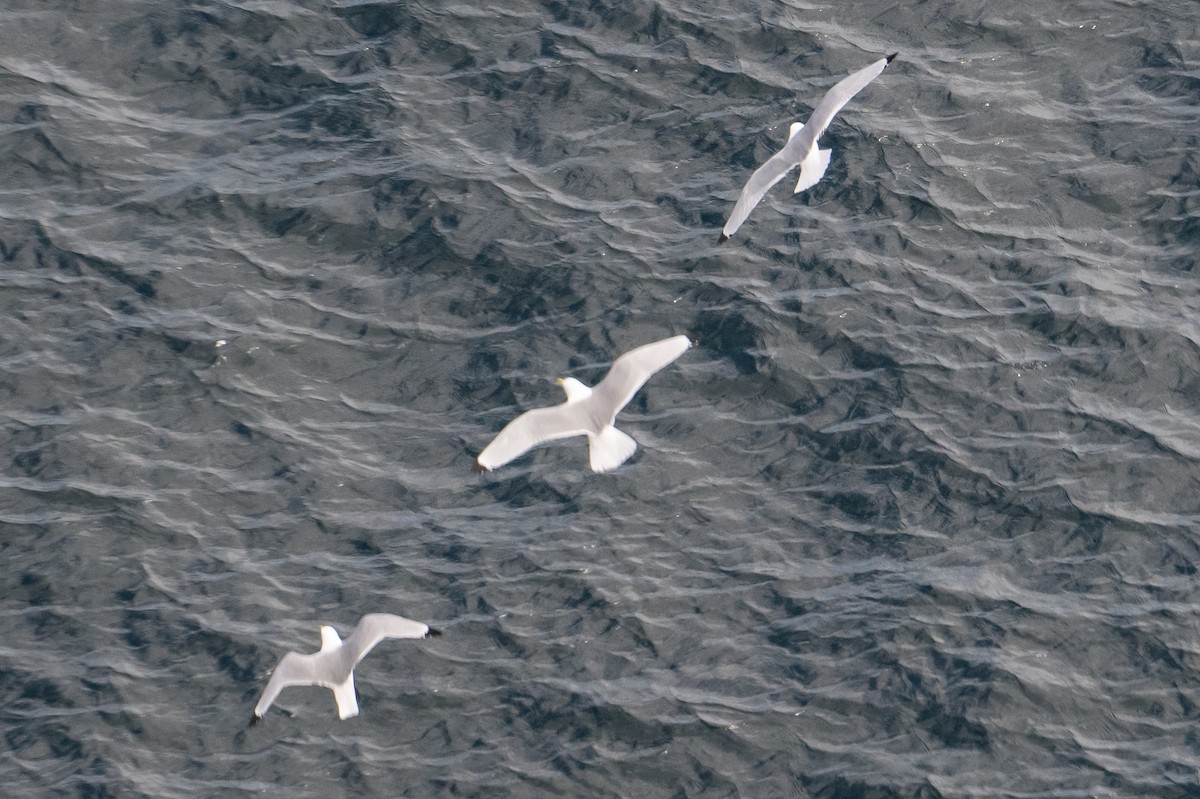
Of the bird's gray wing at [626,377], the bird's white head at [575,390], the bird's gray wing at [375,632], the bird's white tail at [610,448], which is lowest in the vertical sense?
the bird's gray wing at [375,632]

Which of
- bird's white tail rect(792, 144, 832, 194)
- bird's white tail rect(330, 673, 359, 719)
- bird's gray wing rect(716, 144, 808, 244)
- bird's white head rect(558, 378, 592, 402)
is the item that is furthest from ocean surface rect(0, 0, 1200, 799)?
bird's gray wing rect(716, 144, 808, 244)

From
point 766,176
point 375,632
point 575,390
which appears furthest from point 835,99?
point 375,632

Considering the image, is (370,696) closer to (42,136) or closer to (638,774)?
(638,774)

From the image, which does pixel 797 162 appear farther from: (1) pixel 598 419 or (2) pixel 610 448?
(2) pixel 610 448

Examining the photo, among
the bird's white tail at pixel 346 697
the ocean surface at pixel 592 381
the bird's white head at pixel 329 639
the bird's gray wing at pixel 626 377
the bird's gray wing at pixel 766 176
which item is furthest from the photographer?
the bird's gray wing at pixel 766 176

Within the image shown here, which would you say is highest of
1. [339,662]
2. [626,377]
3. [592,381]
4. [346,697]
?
[626,377]

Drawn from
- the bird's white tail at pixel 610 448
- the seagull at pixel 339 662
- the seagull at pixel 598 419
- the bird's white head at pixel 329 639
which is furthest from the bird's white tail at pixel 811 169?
the bird's white head at pixel 329 639

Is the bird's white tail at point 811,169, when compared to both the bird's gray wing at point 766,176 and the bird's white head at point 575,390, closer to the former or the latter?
the bird's gray wing at point 766,176
